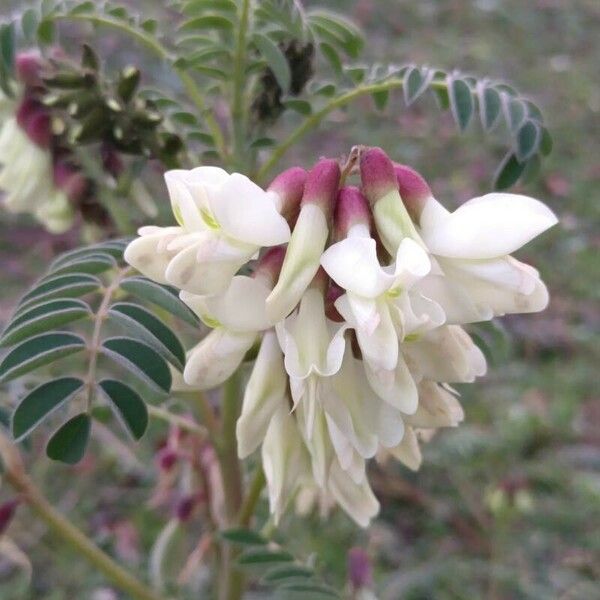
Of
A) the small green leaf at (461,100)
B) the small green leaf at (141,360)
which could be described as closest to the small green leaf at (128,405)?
the small green leaf at (141,360)

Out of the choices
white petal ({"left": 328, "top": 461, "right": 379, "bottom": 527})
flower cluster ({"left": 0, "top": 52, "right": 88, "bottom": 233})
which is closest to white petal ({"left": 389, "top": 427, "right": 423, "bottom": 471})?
white petal ({"left": 328, "top": 461, "right": 379, "bottom": 527})

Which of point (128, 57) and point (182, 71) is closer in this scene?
point (182, 71)

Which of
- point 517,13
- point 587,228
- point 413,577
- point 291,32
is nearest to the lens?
point 291,32

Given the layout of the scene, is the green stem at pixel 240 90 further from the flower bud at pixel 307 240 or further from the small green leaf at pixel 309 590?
the small green leaf at pixel 309 590

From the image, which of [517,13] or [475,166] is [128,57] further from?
[517,13]

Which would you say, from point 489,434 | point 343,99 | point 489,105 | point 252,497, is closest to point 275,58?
point 343,99

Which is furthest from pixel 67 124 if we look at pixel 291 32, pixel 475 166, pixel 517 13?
pixel 517 13
